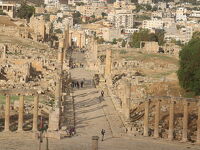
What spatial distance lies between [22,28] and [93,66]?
27470 mm

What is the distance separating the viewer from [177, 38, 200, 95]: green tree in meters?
50.2

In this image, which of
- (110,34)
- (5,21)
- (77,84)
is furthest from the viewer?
(110,34)

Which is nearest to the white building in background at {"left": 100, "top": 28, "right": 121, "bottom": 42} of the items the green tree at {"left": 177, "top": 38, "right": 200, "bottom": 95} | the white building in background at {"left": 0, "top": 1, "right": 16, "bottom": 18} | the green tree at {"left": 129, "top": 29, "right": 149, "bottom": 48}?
the green tree at {"left": 129, "top": 29, "right": 149, "bottom": 48}

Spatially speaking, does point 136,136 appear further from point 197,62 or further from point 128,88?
point 197,62

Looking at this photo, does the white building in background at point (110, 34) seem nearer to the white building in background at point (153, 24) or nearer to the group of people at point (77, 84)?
the white building in background at point (153, 24)

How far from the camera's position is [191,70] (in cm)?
5128

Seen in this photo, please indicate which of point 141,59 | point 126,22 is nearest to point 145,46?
point 141,59

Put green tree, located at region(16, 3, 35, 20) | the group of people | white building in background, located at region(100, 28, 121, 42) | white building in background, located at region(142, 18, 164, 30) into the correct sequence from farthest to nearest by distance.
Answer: white building in background, located at region(142, 18, 164, 30)
white building in background, located at region(100, 28, 121, 42)
green tree, located at region(16, 3, 35, 20)
the group of people

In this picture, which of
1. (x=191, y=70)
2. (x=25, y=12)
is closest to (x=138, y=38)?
(x=25, y=12)

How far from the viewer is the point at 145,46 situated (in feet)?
356

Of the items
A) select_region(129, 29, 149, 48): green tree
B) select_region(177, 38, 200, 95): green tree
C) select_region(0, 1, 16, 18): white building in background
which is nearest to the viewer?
select_region(177, 38, 200, 95): green tree

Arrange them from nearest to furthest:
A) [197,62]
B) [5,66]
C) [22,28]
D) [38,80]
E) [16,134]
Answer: [16,134] < [197,62] < [38,80] < [5,66] < [22,28]

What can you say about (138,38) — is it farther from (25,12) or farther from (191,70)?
(191,70)

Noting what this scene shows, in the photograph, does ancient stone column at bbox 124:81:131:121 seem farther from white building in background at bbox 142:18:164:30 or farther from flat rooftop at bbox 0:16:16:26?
white building in background at bbox 142:18:164:30
